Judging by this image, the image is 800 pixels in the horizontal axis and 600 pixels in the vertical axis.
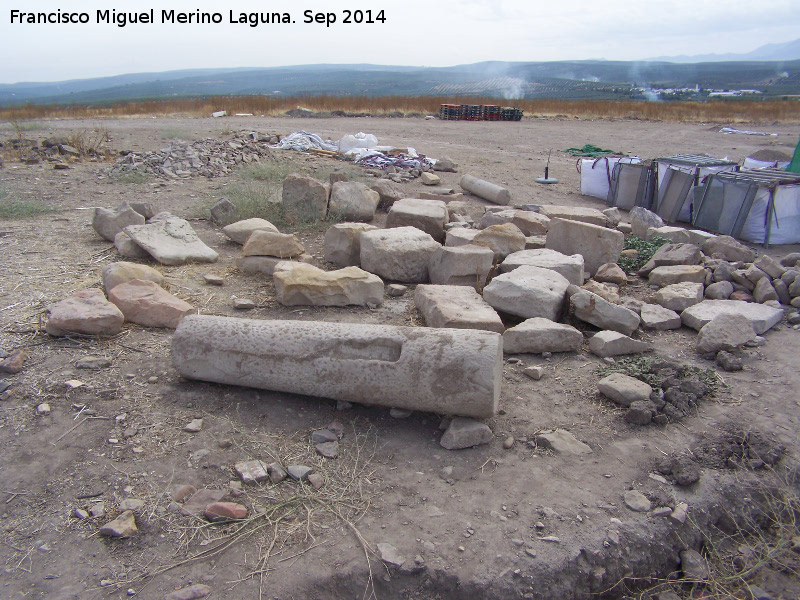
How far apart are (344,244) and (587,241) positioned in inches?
105

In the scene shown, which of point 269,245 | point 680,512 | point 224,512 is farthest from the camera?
point 269,245

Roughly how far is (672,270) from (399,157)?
7.13m

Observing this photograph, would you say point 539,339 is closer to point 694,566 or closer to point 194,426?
point 694,566

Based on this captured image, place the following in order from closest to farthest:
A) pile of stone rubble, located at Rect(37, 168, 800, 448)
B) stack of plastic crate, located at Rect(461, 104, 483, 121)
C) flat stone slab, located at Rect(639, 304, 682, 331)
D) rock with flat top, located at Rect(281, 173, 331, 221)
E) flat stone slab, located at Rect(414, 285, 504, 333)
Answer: pile of stone rubble, located at Rect(37, 168, 800, 448) → flat stone slab, located at Rect(414, 285, 504, 333) → flat stone slab, located at Rect(639, 304, 682, 331) → rock with flat top, located at Rect(281, 173, 331, 221) → stack of plastic crate, located at Rect(461, 104, 483, 121)

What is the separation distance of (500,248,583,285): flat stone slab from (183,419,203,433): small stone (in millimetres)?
3337

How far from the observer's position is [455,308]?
14.4ft

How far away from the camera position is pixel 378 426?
11.2ft

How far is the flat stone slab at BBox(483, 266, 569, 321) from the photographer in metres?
4.71

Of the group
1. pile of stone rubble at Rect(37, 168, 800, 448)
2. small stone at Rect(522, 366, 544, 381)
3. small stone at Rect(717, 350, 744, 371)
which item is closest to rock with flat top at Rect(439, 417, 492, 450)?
pile of stone rubble at Rect(37, 168, 800, 448)

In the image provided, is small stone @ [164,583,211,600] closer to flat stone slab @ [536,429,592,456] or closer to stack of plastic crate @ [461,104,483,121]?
flat stone slab @ [536,429,592,456]

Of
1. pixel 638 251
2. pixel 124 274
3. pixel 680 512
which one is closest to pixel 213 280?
pixel 124 274

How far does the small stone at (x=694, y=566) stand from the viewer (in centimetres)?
277

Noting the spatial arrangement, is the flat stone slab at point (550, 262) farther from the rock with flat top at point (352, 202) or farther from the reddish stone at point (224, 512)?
the reddish stone at point (224, 512)

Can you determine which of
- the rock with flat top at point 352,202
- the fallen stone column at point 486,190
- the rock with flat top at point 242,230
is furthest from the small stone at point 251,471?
the fallen stone column at point 486,190
